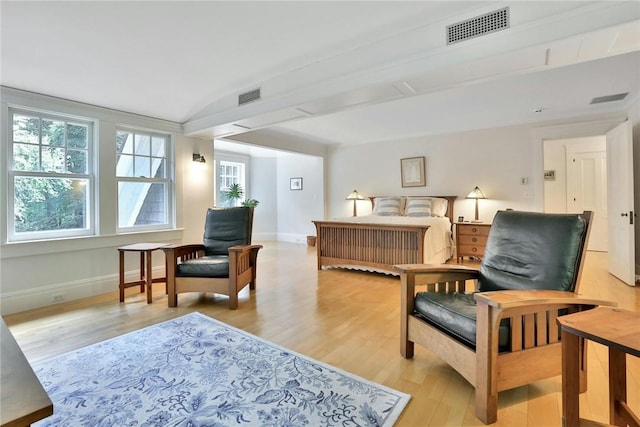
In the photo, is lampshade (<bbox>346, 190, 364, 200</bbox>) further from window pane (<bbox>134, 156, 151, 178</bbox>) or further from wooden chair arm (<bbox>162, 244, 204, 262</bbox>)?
window pane (<bbox>134, 156, 151, 178</bbox>)

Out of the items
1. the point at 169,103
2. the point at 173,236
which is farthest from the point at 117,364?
the point at 169,103

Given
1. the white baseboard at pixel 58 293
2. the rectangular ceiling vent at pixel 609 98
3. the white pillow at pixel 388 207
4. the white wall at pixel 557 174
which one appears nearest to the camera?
the white baseboard at pixel 58 293

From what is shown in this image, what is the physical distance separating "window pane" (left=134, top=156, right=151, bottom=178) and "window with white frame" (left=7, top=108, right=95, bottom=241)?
0.54m

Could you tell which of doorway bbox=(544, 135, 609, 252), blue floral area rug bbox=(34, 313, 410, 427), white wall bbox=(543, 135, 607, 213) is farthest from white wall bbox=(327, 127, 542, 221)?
blue floral area rug bbox=(34, 313, 410, 427)

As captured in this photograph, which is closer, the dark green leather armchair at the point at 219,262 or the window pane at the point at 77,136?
the dark green leather armchair at the point at 219,262

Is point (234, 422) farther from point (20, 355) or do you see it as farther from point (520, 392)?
point (520, 392)

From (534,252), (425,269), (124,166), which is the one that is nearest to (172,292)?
(124,166)

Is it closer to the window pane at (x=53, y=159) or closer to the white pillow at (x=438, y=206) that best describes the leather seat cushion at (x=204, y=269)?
the window pane at (x=53, y=159)

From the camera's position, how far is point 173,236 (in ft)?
14.7

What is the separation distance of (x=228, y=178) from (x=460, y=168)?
5.49m

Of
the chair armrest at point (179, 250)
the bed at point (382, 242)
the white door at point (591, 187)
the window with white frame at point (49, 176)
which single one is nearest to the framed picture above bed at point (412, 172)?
the bed at point (382, 242)

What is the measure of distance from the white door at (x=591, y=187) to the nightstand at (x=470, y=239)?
8.82 feet

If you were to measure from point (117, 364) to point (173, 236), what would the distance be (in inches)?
104

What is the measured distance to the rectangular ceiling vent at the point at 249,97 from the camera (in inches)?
137
